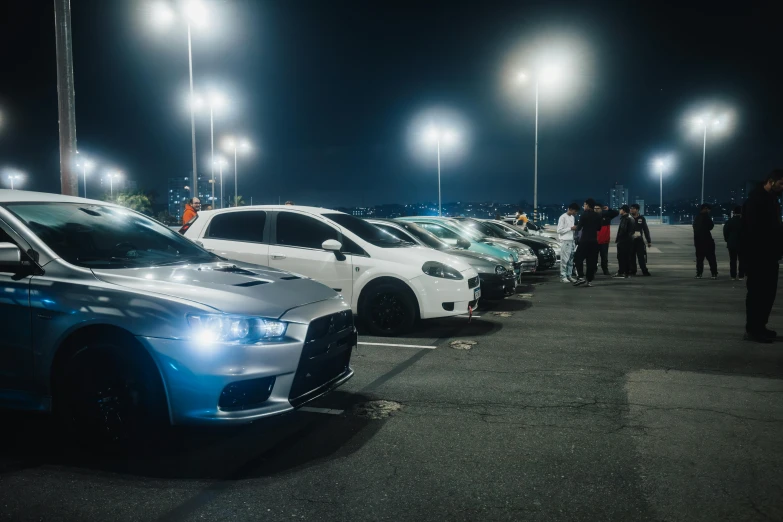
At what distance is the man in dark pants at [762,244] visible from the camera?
7.04m

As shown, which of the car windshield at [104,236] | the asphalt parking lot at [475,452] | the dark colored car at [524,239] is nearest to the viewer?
the asphalt parking lot at [475,452]

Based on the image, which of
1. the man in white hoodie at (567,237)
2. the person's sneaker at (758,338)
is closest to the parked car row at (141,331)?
the person's sneaker at (758,338)

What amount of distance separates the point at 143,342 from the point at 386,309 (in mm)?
4406

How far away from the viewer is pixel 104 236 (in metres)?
4.69

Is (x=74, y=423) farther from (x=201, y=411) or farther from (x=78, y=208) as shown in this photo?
(x=78, y=208)

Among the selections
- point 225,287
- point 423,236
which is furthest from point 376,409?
point 423,236

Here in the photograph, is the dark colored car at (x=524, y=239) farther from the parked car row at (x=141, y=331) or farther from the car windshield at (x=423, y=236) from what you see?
the parked car row at (x=141, y=331)

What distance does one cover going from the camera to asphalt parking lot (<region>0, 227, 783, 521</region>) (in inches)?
125

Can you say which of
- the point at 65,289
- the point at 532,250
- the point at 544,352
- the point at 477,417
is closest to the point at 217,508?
the point at 65,289

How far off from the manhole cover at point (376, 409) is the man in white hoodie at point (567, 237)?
980 cm

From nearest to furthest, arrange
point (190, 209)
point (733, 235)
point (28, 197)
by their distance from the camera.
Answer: point (28, 197) < point (190, 209) < point (733, 235)

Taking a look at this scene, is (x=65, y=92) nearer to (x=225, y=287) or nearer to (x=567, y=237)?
(x=225, y=287)

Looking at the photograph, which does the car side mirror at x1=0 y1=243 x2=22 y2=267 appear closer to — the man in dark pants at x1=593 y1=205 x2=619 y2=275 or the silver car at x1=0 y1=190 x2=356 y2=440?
the silver car at x1=0 y1=190 x2=356 y2=440

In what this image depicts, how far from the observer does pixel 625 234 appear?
50.9 ft
